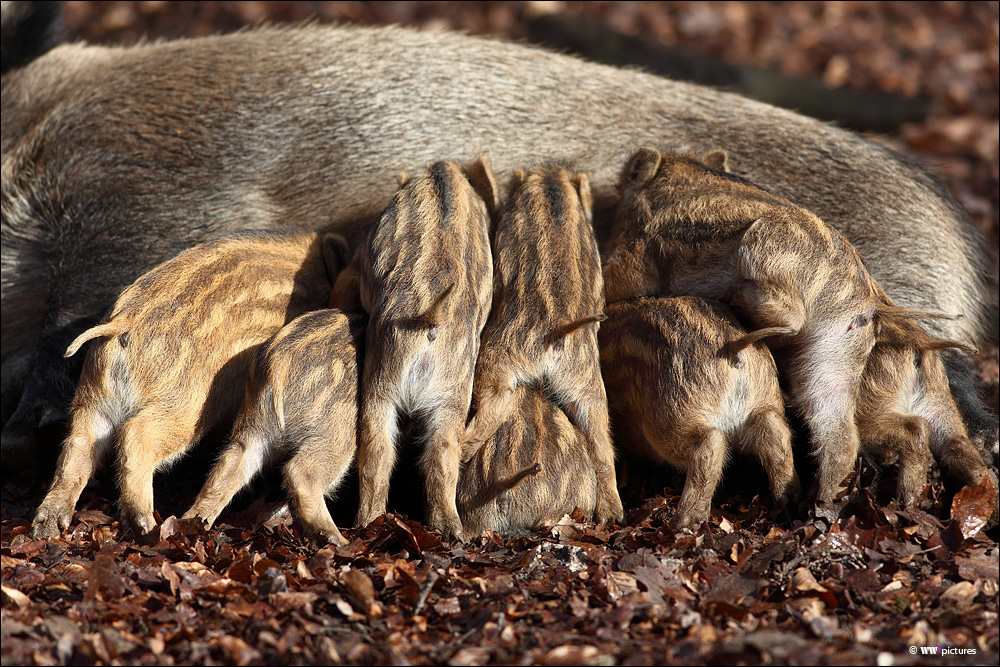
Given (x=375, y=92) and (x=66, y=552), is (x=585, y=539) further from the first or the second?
(x=375, y=92)

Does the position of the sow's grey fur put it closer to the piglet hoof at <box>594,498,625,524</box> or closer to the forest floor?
the forest floor

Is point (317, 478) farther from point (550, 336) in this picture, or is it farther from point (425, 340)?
point (550, 336)

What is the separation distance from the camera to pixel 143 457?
3021 mm

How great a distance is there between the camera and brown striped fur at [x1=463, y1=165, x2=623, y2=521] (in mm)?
3133

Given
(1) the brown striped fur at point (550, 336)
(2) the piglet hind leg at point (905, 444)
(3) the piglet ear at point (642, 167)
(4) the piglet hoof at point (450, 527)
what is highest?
(3) the piglet ear at point (642, 167)

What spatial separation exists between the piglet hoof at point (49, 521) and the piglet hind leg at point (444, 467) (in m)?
1.18

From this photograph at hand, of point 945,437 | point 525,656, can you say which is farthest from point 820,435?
point 525,656

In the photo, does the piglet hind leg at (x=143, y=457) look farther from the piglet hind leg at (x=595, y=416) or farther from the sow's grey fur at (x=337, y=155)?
→ the piglet hind leg at (x=595, y=416)

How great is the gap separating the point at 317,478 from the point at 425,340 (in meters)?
0.57

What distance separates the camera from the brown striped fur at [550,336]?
3133 mm

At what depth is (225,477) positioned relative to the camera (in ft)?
9.89

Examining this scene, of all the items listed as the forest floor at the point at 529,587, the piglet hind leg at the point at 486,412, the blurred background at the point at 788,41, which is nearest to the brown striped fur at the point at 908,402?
the forest floor at the point at 529,587

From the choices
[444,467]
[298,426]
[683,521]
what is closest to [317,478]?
[298,426]

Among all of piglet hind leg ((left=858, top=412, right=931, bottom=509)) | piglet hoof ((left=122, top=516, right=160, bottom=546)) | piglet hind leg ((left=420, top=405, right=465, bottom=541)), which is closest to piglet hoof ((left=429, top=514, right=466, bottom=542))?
piglet hind leg ((left=420, top=405, right=465, bottom=541))
